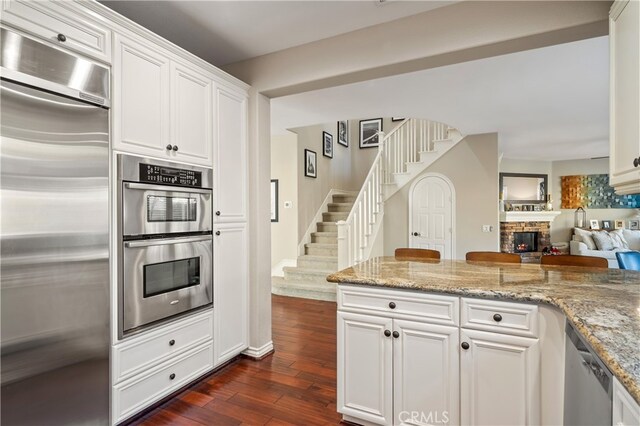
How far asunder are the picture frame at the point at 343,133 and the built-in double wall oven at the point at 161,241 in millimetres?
5185

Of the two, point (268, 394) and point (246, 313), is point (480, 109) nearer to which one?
point (246, 313)

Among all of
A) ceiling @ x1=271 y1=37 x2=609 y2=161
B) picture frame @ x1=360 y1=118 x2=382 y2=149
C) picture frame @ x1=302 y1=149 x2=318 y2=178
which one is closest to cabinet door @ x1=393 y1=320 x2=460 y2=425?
ceiling @ x1=271 y1=37 x2=609 y2=161

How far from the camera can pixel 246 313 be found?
2.84 m

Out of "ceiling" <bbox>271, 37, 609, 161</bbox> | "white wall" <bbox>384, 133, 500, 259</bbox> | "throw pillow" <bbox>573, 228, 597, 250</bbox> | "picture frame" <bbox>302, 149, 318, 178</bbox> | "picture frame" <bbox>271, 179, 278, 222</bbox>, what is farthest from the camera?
"throw pillow" <bbox>573, 228, 597, 250</bbox>

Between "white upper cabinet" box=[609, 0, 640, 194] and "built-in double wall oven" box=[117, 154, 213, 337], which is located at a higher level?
"white upper cabinet" box=[609, 0, 640, 194]

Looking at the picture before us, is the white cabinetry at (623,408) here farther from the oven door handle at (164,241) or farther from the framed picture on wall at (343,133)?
the framed picture on wall at (343,133)

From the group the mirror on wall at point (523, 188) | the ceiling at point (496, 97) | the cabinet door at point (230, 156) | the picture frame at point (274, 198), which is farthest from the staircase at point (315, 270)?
the mirror on wall at point (523, 188)

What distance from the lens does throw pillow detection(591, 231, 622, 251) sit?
6.91 metres

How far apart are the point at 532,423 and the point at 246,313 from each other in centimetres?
214

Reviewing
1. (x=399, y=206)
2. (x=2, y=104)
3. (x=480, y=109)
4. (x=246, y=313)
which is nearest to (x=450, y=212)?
(x=399, y=206)

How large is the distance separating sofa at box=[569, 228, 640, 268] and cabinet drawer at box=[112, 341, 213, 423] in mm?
7855

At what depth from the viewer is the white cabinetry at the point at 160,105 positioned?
6.17 feet

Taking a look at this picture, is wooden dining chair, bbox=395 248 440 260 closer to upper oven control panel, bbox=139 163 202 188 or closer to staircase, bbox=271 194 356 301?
upper oven control panel, bbox=139 163 202 188

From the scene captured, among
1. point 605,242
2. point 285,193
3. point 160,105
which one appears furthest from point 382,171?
point 605,242
